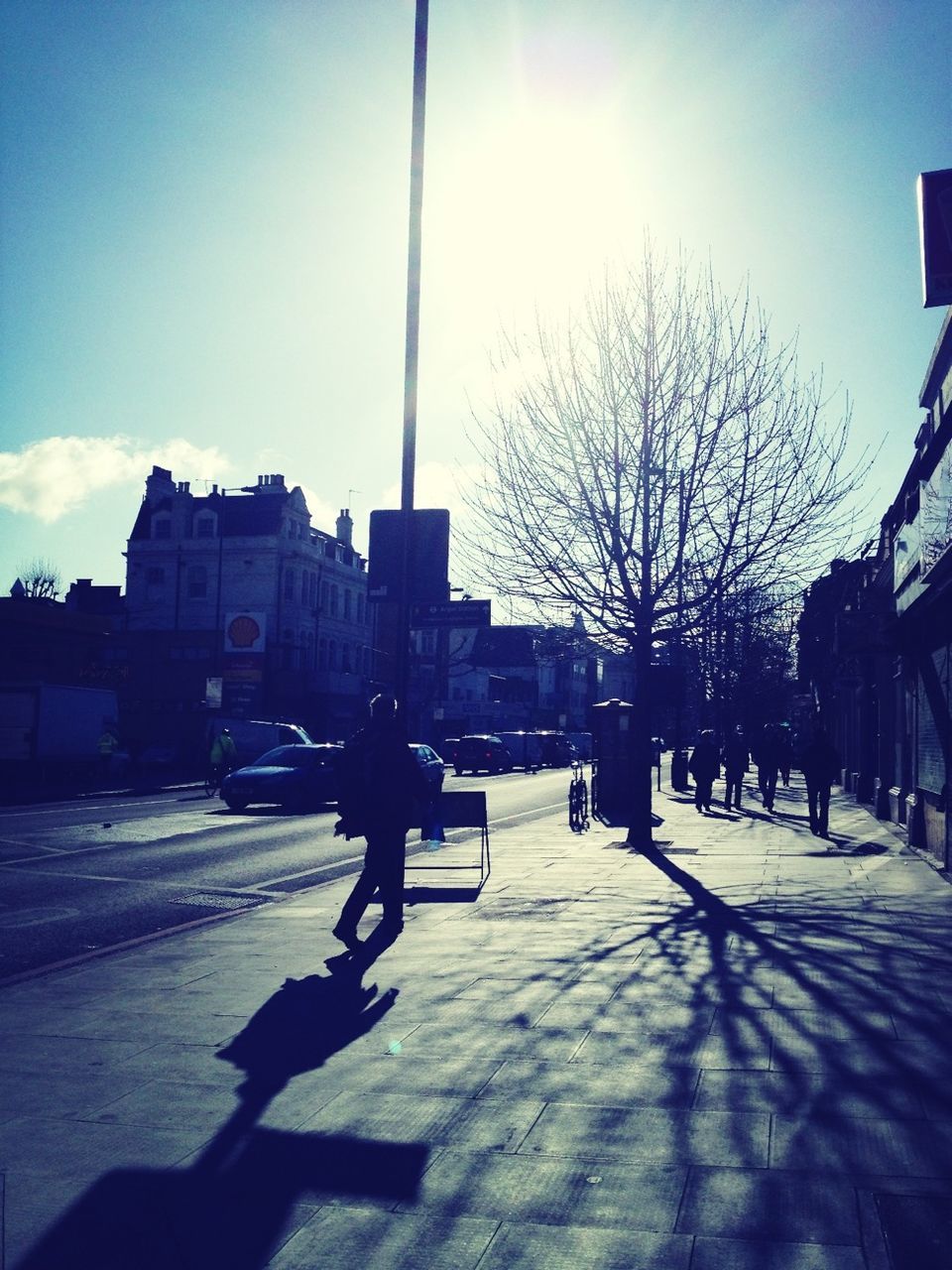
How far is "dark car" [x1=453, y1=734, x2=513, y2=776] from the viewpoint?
51.5 meters

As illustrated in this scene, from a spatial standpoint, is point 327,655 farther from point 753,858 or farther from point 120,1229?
point 120,1229

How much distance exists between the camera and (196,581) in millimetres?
65312

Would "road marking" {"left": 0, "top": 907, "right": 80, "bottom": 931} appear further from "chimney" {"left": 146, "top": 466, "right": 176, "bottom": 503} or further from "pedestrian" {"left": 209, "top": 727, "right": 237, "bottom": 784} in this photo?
"chimney" {"left": 146, "top": 466, "right": 176, "bottom": 503}

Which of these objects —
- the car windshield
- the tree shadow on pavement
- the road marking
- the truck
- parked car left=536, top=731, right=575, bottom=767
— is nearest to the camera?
the tree shadow on pavement

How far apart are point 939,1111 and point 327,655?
64.3 meters

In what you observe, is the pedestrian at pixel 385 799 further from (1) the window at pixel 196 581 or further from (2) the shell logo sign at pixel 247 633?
(1) the window at pixel 196 581

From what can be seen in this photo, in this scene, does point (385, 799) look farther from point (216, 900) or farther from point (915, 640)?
point (915, 640)

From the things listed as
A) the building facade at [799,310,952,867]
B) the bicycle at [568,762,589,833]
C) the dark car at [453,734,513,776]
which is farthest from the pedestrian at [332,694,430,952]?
the dark car at [453,734,513,776]

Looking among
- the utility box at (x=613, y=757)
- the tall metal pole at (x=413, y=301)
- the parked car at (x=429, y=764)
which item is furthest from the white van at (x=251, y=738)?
the tall metal pole at (x=413, y=301)

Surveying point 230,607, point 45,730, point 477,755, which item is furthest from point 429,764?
point 230,607

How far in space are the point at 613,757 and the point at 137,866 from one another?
1302cm

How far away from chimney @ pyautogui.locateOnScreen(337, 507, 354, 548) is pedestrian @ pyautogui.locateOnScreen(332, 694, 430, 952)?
65.6 metres

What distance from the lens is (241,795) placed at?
25.2 meters

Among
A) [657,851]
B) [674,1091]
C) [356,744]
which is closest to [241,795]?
[657,851]
